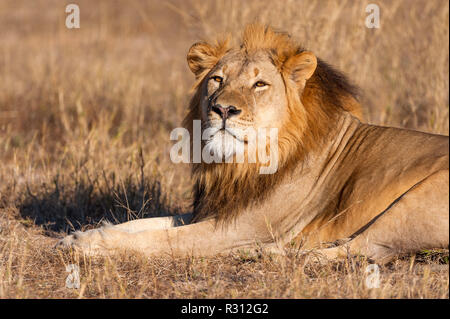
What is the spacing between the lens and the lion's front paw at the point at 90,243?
4.20 m

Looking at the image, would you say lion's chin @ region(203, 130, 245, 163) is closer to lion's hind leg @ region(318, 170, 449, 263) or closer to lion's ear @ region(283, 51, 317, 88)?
lion's ear @ region(283, 51, 317, 88)

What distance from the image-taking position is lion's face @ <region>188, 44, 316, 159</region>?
13.2 feet

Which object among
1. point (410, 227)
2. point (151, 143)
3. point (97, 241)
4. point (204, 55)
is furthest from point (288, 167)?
point (151, 143)

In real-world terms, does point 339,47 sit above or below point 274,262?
above

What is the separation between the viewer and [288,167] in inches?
169

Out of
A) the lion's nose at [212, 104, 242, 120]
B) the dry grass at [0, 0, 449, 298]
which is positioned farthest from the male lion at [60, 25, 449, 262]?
the dry grass at [0, 0, 449, 298]

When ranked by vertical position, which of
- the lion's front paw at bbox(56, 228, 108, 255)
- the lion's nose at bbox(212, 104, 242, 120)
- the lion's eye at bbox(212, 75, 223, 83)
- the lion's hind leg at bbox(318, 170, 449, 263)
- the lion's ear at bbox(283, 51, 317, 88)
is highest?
the lion's ear at bbox(283, 51, 317, 88)

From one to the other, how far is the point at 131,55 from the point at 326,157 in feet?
35.7

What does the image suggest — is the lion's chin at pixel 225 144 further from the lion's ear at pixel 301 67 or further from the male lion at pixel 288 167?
the lion's ear at pixel 301 67

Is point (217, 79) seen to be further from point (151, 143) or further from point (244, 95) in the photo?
point (151, 143)

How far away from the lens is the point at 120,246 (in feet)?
13.8

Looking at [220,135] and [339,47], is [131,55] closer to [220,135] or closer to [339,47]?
[339,47]

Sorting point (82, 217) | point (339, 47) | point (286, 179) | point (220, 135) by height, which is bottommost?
point (82, 217)
